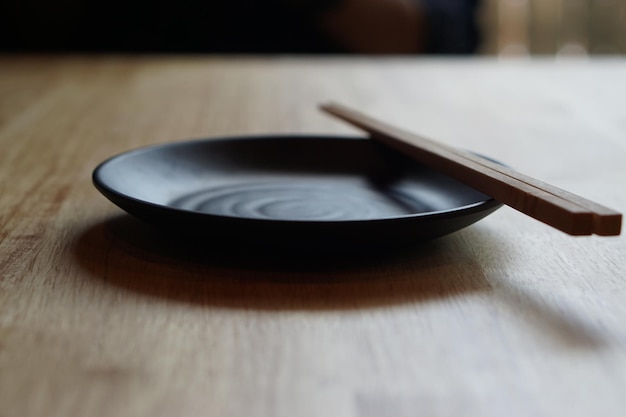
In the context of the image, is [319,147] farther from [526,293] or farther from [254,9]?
[254,9]

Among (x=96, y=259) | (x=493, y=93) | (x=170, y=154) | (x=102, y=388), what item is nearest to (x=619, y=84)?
(x=493, y=93)

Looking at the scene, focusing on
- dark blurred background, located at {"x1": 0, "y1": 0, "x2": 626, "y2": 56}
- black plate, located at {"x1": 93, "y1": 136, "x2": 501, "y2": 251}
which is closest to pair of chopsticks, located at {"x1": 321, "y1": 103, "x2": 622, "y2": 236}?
black plate, located at {"x1": 93, "y1": 136, "x2": 501, "y2": 251}

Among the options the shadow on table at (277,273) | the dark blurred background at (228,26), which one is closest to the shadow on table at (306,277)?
the shadow on table at (277,273)

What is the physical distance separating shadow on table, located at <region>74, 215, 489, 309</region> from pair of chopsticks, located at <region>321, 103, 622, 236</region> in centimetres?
4

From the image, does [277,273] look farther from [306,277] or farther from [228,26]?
[228,26]

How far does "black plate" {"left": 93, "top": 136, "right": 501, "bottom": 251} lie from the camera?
0.43 metres

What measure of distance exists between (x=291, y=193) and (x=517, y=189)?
0.67 feet

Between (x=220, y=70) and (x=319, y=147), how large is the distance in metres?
0.70

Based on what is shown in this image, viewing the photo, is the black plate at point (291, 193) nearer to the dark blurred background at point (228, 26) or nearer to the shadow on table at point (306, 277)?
the shadow on table at point (306, 277)

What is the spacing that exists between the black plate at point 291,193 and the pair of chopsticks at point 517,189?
0.02m

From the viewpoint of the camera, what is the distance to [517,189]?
0.43m

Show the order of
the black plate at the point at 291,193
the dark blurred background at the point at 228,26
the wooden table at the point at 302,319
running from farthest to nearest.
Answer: the dark blurred background at the point at 228,26 < the black plate at the point at 291,193 < the wooden table at the point at 302,319

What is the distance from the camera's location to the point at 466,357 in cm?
35

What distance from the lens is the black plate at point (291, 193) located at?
432 mm
